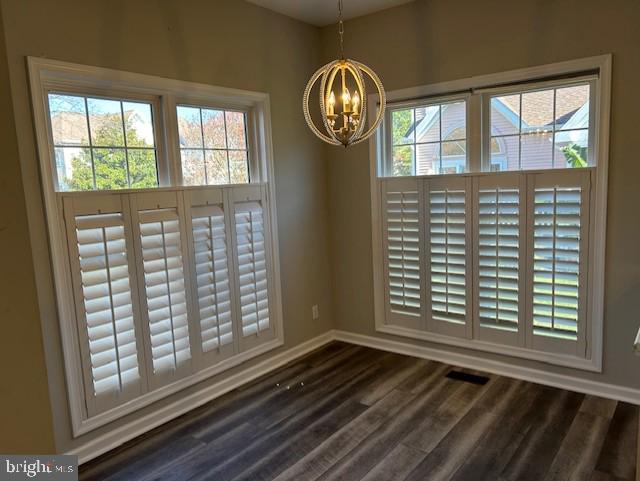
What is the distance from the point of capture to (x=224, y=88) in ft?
10.3

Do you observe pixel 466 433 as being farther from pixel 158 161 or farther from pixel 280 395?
pixel 158 161

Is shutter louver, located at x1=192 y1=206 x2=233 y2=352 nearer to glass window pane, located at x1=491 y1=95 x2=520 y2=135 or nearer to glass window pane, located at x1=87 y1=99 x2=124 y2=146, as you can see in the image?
glass window pane, located at x1=87 y1=99 x2=124 y2=146

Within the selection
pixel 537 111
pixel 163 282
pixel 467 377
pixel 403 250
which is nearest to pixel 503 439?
pixel 467 377

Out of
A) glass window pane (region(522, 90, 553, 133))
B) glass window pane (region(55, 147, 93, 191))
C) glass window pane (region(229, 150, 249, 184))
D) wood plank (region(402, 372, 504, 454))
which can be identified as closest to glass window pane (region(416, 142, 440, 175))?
glass window pane (region(522, 90, 553, 133))

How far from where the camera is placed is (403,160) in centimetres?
369

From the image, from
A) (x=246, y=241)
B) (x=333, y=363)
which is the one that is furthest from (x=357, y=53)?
(x=333, y=363)

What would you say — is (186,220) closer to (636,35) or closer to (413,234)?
(413,234)

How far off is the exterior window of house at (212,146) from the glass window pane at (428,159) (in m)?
1.35

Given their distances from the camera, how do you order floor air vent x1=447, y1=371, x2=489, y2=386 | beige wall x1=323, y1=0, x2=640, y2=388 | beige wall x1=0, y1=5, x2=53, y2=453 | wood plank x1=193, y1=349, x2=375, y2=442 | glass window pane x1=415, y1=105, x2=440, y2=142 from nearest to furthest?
beige wall x1=0, y1=5, x2=53, y2=453 → beige wall x1=323, y1=0, x2=640, y2=388 → wood plank x1=193, y1=349, x2=375, y2=442 → floor air vent x1=447, y1=371, x2=489, y2=386 → glass window pane x1=415, y1=105, x2=440, y2=142

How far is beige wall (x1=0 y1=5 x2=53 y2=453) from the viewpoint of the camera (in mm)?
849

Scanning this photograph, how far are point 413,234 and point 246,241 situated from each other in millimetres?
1315

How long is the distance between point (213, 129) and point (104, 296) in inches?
53.4

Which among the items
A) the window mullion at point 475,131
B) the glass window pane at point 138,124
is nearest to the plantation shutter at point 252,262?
the glass window pane at point 138,124

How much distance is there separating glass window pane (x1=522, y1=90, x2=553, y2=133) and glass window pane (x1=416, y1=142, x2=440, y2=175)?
639mm
